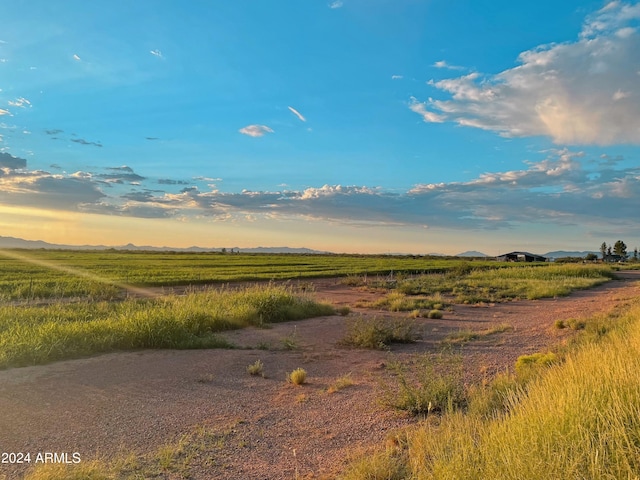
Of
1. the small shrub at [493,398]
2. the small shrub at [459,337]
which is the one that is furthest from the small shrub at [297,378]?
the small shrub at [459,337]

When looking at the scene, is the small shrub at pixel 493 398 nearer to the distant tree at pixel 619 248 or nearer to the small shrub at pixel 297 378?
the small shrub at pixel 297 378

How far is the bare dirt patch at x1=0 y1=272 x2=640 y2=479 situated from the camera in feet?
17.0

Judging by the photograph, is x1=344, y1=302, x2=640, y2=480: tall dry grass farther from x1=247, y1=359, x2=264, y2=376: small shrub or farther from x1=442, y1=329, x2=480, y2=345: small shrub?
x1=442, y1=329, x2=480, y2=345: small shrub

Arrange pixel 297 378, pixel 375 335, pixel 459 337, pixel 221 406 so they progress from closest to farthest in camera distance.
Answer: pixel 221 406 < pixel 297 378 < pixel 375 335 < pixel 459 337

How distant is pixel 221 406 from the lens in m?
6.96

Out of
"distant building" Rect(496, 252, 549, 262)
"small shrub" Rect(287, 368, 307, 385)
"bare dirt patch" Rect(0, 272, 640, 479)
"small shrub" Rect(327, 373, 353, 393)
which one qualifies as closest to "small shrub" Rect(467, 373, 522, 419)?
"bare dirt patch" Rect(0, 272, 640, 479)

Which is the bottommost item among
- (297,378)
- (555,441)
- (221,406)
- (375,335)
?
(221,406)

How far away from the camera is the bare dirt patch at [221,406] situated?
5188 mm

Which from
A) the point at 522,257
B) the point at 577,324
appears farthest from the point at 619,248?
the point at 577,324

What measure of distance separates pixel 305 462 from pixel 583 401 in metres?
2.86

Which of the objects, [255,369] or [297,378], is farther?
[255,369]

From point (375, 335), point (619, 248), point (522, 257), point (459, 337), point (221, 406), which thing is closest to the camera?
point (221, 406)

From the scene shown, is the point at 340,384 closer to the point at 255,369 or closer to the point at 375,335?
the point at 255,369

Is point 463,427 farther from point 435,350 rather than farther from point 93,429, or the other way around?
point 435,350
